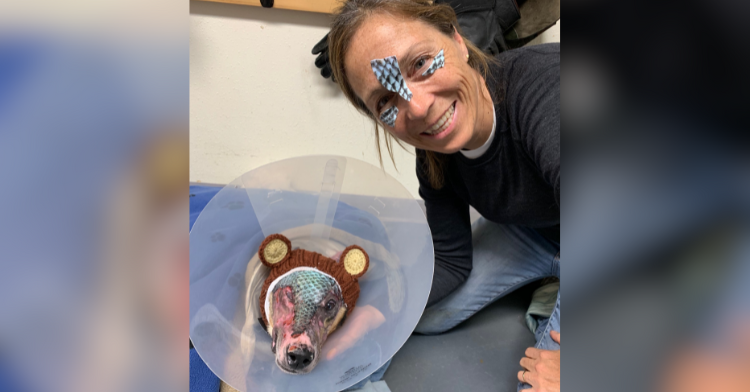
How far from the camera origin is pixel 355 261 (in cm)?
83

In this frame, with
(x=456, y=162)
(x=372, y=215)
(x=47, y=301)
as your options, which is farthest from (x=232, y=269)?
(x=47, y=301)

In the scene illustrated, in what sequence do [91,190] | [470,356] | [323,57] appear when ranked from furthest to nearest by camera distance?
[323,57]
[470,356]
[91,190]

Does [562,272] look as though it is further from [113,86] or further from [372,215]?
[372,215]

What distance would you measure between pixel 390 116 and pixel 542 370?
552mm

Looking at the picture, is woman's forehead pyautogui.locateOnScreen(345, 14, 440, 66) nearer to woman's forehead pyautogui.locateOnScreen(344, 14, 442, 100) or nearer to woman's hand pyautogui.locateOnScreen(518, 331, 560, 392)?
woman's forehead pyautogui.locateOnScreen(344, 14, 442, 100)

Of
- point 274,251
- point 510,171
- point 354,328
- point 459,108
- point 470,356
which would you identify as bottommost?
point 470,356

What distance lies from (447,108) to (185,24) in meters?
0.61

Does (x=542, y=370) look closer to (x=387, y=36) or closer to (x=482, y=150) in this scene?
(x=482, y=150)

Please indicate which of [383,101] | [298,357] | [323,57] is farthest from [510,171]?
[323,57]

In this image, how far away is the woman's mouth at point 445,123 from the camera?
0.69 metres

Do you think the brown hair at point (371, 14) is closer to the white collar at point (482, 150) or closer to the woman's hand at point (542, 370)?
the white collar at point (482, 150)

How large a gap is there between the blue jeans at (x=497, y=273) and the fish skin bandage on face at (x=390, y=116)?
0.53m

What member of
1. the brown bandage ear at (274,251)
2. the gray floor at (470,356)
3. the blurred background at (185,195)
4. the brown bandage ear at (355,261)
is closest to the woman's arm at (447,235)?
the gray floor at (470,356)

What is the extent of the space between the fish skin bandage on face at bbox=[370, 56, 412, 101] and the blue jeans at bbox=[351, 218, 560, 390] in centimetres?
59
